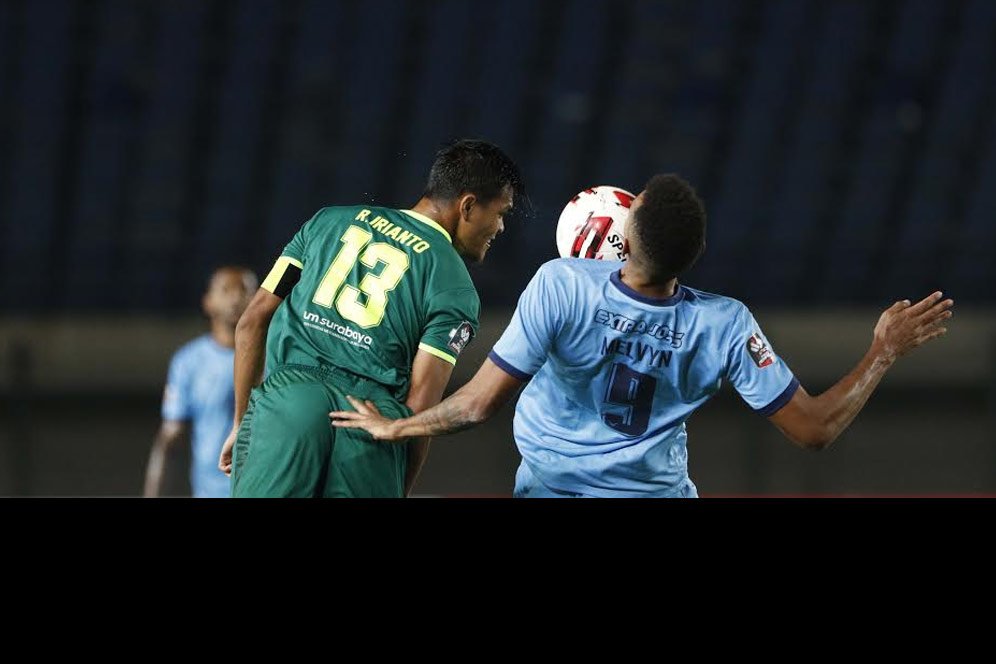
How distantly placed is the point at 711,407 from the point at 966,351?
2407 mm

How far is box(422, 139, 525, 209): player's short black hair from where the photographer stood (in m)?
3.66

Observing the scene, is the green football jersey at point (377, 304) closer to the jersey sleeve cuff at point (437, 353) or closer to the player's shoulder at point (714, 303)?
the jersey sleeve cuff at point (437, 353)

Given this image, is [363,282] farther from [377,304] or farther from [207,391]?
[207,391]

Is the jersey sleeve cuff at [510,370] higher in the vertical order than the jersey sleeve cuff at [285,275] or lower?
lower

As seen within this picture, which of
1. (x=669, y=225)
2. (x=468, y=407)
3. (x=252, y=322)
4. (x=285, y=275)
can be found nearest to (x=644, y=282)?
(x=669, y=225)

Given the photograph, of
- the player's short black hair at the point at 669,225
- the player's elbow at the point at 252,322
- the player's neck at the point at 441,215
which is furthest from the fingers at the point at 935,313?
the player's elbow at the point at 252,322

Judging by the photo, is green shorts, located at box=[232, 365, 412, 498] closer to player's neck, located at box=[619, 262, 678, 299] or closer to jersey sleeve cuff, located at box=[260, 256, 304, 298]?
jersey sleeve cuff, located at box=[260, 256, 304, 298]

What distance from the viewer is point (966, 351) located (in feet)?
36.2

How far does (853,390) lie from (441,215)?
1.16 metres

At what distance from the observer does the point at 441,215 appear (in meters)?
3.66

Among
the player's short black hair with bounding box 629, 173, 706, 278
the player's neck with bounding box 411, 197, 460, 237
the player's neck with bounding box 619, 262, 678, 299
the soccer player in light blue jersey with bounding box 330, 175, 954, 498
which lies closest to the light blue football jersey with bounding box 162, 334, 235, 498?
the player's neck with bounding box 411, 197, 460, 237

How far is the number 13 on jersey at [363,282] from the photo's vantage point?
3.47m
